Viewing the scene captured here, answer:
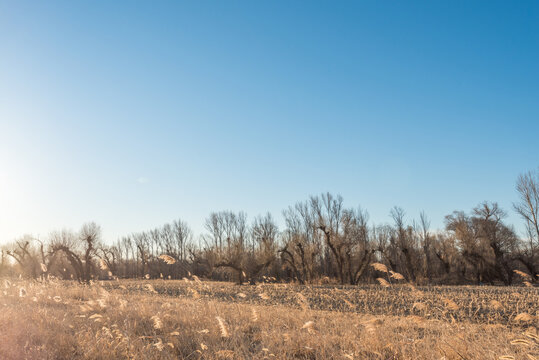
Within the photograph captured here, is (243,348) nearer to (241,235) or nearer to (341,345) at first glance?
(341,345)

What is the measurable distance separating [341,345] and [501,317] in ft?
22.7

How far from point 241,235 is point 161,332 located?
5143cm

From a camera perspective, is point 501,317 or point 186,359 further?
point 501,317

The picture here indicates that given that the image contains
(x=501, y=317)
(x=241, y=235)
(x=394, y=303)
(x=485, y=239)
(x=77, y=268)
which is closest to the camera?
(x=501, y=317)

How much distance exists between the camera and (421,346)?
4.62 metres

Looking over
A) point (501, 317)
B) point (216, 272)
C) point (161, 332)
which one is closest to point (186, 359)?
point (161, 332)

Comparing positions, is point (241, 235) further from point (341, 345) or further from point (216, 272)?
point (341, 345)

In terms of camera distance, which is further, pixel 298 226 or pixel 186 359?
pixel 298 226

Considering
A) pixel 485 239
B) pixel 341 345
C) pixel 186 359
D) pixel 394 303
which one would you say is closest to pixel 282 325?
pixel 341 345

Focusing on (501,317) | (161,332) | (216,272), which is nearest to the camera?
(161,332)

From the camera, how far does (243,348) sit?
4.51 meters

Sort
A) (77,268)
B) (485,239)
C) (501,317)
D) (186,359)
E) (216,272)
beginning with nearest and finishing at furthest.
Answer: (186,359) → (501,317) → (77,268) → (485,239) → (216,272)

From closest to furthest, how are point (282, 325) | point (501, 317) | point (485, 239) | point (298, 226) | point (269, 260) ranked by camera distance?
point (282, 325) → point (501, 317) → point (269, 260) → point (485, 239) → point (298, 226)

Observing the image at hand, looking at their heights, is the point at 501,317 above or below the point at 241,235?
below
